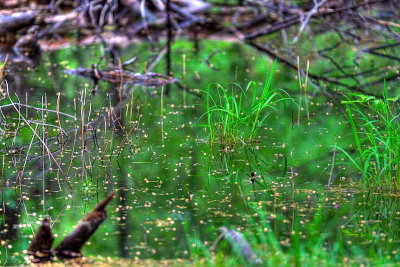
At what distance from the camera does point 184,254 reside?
13.4 feet

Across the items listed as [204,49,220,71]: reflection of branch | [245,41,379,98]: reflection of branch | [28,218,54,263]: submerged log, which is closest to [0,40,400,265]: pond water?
[28,218,54,263]: submerged log

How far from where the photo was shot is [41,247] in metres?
4.02

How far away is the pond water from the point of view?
4.41 meters

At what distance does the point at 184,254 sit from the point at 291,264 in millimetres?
582

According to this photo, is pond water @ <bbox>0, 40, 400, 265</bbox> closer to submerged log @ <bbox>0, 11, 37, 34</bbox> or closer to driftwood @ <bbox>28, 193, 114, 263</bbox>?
driftwood @ <bbox>28, 193, 114, 263</bbox>

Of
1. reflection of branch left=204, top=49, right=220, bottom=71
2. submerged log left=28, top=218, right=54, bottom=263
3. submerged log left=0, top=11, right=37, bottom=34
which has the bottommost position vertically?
reflection of branch left=204, top=49, right=220, bottom=71

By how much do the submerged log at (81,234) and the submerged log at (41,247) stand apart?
46 millimetres

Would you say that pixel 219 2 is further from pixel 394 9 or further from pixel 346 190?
pixel 346 190

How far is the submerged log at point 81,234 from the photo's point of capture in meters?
3.93

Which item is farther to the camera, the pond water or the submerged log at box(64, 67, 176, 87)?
the submerged log at box(64, 67, 176, 87)

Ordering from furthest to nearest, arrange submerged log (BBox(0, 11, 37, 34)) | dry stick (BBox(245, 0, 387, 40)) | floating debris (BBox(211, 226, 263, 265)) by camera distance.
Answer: submerged log (BBox(0, 11, 37, 34)) → dry stick (BBox(245, 0, 387, 40)) → floating debris (BBox(211, 226, 263, 265))

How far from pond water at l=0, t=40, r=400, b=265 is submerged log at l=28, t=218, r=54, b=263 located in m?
0.09

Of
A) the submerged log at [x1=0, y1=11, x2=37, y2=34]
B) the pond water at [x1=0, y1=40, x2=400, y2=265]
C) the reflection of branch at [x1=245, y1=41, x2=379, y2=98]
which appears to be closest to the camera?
the pond water at [x1=0, y1=40, x2=400, y2=265]

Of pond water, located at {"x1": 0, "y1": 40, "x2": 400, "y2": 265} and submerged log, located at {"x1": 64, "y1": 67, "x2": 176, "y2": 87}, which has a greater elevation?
pond water, located at {"x1": 0, "y1": 40, "x2": 400, "y2": 265}
